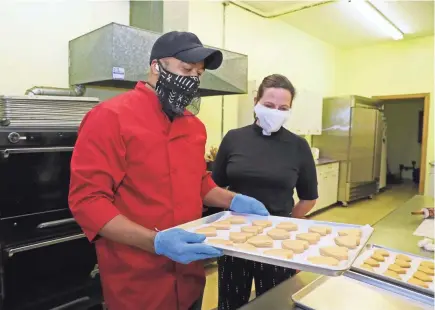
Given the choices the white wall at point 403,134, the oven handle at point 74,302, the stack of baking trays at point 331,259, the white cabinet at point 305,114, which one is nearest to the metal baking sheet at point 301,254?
the stack of baking trays at point 331,259

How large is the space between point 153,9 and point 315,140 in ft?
13.2

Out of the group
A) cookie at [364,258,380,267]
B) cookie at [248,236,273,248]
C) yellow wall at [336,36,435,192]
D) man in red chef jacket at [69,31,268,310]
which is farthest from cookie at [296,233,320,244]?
yellow wall at [336,36,435,192]

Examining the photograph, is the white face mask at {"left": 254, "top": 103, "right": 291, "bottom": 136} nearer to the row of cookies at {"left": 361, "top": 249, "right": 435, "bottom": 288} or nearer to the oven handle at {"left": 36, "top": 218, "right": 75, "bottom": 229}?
the row of cookies at {"left": 361, "top": 249, "right": 435, "bottom": 288}

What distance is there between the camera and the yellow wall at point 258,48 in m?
3.69

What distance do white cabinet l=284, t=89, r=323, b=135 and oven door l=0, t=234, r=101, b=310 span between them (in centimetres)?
329

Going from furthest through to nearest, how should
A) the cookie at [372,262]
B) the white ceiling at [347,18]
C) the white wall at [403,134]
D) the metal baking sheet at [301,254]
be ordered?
1. the white wall at [403,134]
2. the white ceiling at [347,18]
3. the cookie at [372,262]
4. the metal baking sheet at [301,254]

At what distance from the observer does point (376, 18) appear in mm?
4523

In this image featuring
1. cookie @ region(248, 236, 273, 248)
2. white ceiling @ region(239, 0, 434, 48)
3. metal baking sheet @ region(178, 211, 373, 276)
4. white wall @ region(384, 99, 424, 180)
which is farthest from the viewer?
white wall @ region(384, 99, 424, 180)

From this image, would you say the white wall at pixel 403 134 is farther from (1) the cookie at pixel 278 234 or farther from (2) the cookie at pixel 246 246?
(2) the cookie at pixel 246 246

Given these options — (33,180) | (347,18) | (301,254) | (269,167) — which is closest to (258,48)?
(347,18)

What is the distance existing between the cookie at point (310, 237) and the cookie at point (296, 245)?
0.07 ft

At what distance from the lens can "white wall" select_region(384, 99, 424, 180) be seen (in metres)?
8.88

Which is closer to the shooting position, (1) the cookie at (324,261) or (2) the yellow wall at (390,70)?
(1) the cookie at (324,261)

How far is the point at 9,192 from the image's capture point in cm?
170
